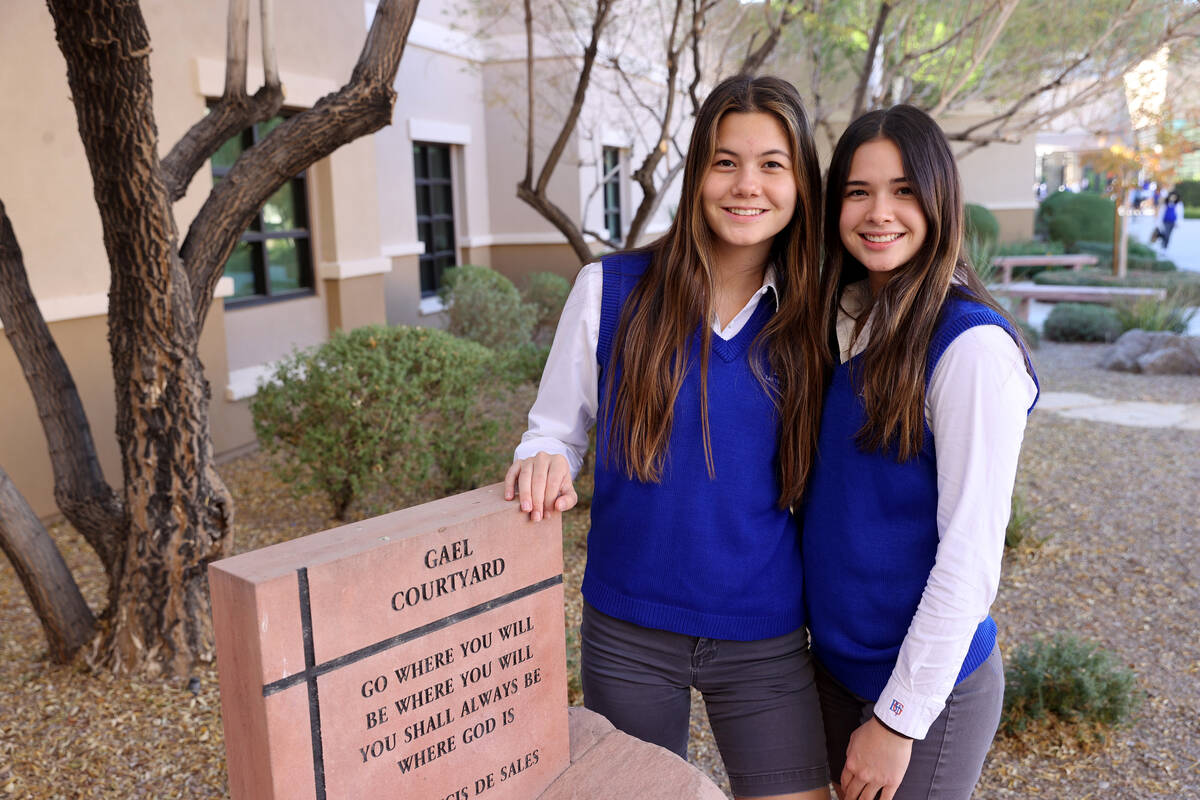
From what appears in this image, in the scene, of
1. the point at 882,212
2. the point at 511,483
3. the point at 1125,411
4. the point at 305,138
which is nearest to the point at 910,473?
the point at 882,212

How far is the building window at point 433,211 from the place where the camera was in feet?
37.2

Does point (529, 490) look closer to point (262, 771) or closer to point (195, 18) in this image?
point (262, 771)

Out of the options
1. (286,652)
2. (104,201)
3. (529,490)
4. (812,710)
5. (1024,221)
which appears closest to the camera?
(286,652)

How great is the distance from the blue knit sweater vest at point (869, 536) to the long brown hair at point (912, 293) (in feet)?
0.08

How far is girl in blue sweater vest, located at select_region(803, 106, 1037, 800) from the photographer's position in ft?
5.15

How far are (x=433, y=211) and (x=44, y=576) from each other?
8.66 m

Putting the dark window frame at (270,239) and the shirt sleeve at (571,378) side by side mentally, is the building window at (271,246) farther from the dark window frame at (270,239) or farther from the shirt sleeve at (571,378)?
the shirt sleeve at (571,378)

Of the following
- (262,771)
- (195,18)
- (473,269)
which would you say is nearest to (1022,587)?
(262,771)

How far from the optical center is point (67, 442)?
359cm

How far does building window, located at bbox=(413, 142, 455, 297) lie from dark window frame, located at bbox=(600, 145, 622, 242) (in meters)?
2.67

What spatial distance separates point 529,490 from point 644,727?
1.91ft

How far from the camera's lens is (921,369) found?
1.61m

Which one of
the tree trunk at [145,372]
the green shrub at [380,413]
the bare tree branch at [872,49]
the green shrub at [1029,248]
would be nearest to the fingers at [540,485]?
the tree trunk at [145,372]

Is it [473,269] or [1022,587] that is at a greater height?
[473,269]
